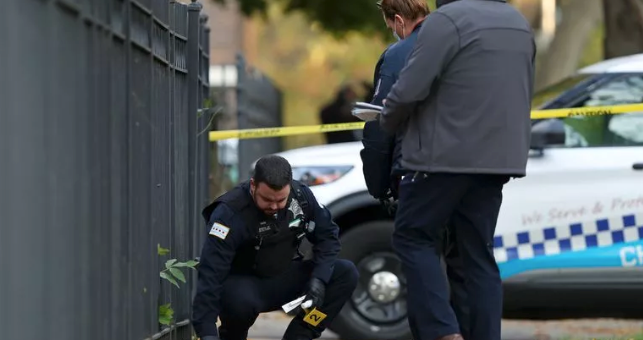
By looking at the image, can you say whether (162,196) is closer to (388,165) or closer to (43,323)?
(388,165)

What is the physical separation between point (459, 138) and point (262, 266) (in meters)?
1.25

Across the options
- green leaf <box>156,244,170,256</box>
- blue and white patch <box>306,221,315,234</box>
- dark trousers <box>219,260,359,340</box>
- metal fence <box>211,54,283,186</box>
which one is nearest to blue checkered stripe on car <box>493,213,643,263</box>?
dark trousers <box>219,260,359,340</box>

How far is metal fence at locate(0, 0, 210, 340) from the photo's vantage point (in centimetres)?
381

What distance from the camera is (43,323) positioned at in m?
4.12

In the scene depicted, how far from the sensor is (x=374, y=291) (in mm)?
8641

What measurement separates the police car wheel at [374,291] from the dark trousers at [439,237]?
2488mm

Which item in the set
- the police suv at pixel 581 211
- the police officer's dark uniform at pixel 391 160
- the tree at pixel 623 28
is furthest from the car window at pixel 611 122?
the tree at pixel 623 28

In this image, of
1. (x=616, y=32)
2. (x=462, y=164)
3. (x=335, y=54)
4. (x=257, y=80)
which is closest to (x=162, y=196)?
(x=462, y=164)

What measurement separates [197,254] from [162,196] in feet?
4.58

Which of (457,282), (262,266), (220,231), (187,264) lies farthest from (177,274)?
(457,282)

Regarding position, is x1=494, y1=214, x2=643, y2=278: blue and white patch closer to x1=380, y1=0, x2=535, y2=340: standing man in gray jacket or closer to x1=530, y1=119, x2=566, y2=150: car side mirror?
x1=530, y1=119, x2=566, y2=150: car side mirror

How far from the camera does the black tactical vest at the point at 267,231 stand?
6.35 metres

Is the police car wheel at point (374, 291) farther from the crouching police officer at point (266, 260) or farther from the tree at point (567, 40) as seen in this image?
the tree at point (567, 40)

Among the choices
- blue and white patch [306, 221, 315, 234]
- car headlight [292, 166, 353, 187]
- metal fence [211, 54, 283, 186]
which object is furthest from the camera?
metal fence [211, 54, 283, 186]
